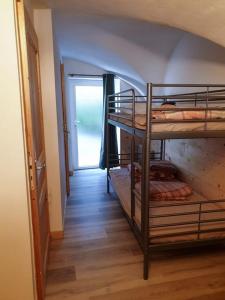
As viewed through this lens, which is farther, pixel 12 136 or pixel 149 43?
pixel 149 43

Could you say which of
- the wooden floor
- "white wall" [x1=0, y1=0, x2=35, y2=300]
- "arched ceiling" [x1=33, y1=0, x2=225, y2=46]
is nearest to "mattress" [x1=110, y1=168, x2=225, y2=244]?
the wooden floor

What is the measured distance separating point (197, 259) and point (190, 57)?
87.6 inches

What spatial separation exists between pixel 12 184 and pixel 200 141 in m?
2.09

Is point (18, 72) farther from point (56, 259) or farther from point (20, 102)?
point (56, 259)

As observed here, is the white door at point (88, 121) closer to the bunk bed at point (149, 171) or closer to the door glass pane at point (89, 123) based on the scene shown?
the door glass pane at point (89, 123)

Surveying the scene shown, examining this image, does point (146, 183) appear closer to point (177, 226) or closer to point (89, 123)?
point (177, 226)

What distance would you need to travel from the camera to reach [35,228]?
150 cm

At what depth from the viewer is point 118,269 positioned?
6.59 ft

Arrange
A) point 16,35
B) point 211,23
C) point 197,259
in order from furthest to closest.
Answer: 1. point 197,259
2. point 211,23
3. point 16,35

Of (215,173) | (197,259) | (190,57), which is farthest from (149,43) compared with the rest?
(197,259)

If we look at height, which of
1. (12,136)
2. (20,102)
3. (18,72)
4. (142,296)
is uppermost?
(18,72)

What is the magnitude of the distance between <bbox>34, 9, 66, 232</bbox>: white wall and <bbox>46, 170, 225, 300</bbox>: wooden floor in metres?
0.36

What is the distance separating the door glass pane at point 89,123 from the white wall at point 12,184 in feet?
11.5

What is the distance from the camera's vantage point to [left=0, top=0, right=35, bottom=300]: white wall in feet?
4.12
